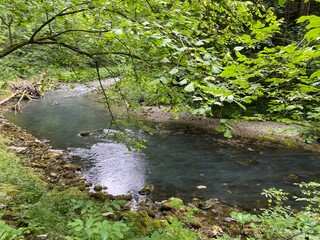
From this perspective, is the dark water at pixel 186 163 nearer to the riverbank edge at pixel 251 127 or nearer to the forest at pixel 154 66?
the riverbank edge at pixel 251 127

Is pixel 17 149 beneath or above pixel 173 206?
beneath

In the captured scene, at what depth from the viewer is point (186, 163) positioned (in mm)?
9344

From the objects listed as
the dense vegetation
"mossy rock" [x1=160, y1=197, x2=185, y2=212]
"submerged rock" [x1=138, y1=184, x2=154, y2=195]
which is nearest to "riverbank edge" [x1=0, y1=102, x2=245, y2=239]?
"mossy rock" [x1=160, y1=197, x2=185, y2=212]

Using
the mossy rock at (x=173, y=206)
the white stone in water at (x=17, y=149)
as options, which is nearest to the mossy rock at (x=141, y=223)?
the mossy rock at (x=173, y=206)

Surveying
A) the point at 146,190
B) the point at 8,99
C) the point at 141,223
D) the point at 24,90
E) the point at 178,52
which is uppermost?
the point at 178,52

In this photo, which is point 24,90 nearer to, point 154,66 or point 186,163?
point 186,163

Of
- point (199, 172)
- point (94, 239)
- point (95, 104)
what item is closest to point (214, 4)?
point (94, 239)

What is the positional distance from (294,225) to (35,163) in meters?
7.28

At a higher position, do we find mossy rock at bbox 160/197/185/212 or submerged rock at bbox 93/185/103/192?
mossy rock at bbox 160/197/185/212

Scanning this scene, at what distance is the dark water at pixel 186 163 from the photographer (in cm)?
758

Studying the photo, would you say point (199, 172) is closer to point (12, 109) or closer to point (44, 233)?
point (44, 233)

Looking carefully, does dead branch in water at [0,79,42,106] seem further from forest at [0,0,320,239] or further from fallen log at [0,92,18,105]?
forest at [0,0,320,239]

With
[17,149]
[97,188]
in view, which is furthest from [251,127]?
[17,149]

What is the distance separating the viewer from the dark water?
758 centimetres
